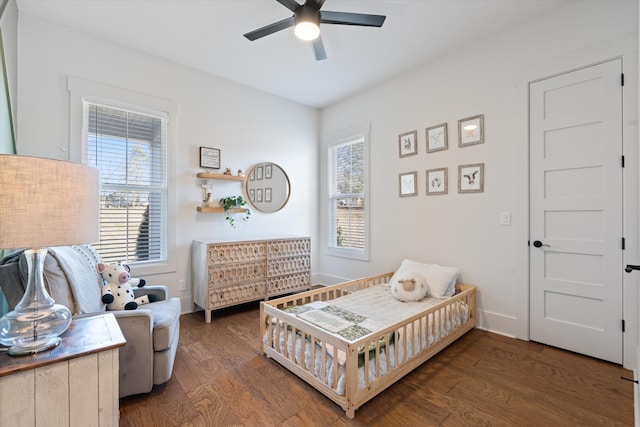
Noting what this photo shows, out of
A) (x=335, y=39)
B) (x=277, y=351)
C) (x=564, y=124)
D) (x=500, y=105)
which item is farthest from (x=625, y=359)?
(x=335, y=39)

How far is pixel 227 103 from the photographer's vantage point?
11.8 ft

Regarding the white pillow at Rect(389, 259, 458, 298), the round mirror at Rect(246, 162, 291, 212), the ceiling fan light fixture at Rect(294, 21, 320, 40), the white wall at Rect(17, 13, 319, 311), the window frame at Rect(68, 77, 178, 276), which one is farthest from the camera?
the round mirror at Rect(246, 162, 291, 212)

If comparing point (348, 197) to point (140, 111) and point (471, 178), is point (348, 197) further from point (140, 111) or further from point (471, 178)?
point (140, 111)

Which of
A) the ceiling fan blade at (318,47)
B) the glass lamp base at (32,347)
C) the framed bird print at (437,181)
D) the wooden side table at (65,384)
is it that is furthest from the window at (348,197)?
the glass lamp base at (32,347)

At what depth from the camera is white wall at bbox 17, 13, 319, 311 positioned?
2.47m

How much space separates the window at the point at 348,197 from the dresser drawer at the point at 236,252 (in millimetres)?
1316

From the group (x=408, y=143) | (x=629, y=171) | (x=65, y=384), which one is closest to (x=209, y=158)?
(x=408, y=143)

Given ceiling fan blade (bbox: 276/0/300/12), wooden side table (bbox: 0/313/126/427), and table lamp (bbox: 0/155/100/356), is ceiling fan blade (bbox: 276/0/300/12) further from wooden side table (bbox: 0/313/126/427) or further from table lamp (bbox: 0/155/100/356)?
wooden side table (bbox: 0/313/126/427)

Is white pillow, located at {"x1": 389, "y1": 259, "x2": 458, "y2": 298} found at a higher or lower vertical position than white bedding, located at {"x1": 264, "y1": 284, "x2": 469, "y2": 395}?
higher

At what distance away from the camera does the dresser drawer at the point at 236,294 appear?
3.01 m

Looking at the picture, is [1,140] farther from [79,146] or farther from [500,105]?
[500,105]

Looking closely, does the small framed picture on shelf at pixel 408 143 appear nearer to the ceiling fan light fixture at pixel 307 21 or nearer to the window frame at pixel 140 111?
the ceiling fan light fixture at pixel 307 21

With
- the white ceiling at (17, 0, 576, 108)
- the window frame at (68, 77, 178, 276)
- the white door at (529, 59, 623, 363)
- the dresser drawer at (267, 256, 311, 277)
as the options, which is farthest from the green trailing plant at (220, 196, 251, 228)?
the white door at (529, 59, 623, 363)

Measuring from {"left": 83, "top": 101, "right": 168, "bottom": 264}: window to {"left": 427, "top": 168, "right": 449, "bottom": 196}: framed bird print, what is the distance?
290 centimetres
